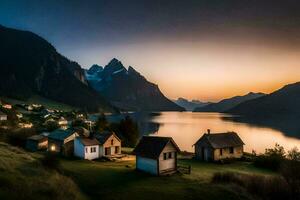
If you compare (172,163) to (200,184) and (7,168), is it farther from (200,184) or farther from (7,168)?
(7,168)

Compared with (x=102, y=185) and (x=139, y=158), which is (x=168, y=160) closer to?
(x=139, y=158)

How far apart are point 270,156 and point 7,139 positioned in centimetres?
6513

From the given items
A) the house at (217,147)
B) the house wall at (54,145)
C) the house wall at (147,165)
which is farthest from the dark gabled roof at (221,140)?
the house wall at (54,145)

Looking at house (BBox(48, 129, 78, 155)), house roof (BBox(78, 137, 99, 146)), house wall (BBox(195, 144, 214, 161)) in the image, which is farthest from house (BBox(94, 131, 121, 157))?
house wall (BBox(195, 144, 214, 161))

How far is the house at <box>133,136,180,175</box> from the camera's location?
1907 inches

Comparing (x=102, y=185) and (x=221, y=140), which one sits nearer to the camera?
(x=102, y=185)

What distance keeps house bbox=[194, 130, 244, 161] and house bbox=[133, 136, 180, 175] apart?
19951mm

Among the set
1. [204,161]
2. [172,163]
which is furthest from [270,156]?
[172,163]

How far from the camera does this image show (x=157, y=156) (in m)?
48.4

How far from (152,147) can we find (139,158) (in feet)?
8.91

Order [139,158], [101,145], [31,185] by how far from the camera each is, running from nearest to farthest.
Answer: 1. [31,185]
2. [139,158]
3. [101,145]

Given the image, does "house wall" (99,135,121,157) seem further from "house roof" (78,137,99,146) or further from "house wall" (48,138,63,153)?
"house wall" (48,138,63,153)

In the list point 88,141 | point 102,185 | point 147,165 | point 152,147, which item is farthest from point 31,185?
point 88,141

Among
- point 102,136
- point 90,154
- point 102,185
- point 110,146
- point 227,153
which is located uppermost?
point 102,136
